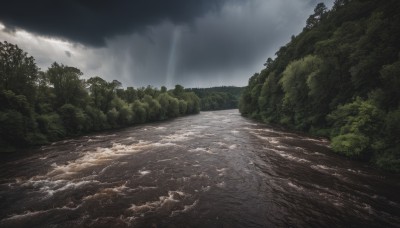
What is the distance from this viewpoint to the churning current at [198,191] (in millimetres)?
10797

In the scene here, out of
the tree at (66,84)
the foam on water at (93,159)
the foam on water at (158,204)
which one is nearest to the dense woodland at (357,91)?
the foam on water at (158,204)

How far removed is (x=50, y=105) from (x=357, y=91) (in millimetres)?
56405

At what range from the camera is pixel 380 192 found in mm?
13430

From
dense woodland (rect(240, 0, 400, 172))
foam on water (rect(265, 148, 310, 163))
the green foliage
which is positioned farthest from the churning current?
the green foliage

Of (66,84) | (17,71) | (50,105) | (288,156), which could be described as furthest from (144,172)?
(66,84)

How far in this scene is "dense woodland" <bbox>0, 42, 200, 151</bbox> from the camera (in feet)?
96.9

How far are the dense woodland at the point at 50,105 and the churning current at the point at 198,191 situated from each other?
28.6 ft

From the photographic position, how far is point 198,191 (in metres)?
14.1

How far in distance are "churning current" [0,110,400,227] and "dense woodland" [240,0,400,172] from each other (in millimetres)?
3044

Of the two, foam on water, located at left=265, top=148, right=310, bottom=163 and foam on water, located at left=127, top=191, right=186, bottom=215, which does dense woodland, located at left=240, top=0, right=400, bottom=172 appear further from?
foam on water, located at left=127, top=191, right=186, bottom=215

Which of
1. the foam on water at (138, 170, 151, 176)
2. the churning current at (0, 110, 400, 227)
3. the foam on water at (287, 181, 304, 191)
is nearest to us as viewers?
the churning current at (0, 110, 400, 227)

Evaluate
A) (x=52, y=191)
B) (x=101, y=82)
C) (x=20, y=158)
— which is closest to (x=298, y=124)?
(x=52, y=191)

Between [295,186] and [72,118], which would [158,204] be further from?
[72,118]

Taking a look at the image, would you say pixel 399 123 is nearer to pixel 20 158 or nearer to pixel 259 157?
pixel 259 157
